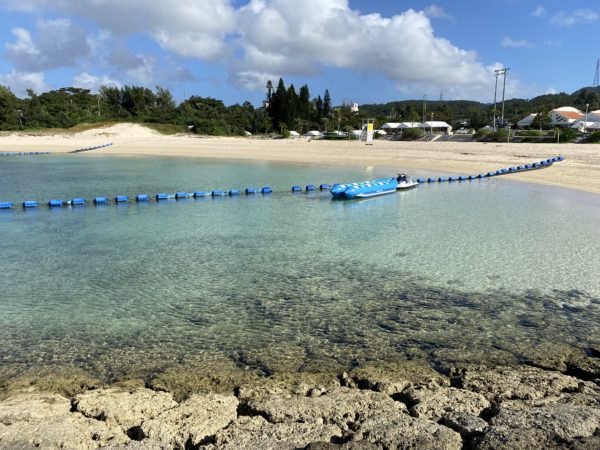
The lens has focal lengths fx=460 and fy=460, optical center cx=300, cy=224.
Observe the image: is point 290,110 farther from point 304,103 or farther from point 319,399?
point 319,399

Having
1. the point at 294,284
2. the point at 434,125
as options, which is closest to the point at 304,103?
Answer: the point at 434,125

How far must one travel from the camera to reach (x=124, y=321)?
775 cm

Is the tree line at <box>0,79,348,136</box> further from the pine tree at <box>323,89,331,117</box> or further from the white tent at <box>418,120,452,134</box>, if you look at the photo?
the white tent at <box>418,120,452,134</box>

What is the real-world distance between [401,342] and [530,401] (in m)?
2.18

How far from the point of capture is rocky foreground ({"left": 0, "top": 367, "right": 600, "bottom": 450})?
4.08 meters

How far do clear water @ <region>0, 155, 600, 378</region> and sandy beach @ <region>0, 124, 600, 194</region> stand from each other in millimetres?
10387

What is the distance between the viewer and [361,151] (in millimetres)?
41875

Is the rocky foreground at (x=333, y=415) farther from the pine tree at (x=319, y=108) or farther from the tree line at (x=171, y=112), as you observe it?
the pine tree at (x=319, y=108)

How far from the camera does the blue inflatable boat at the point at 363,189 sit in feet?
66.5

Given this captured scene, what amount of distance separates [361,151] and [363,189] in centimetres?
2196

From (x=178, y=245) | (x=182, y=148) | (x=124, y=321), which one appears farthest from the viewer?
(x=182, y=148)

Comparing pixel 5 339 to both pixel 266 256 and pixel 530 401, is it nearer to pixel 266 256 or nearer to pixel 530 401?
pixel 266 256

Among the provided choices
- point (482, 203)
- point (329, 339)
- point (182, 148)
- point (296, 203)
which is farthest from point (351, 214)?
point (182, 148)

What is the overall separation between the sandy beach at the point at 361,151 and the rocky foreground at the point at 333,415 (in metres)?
19.6
